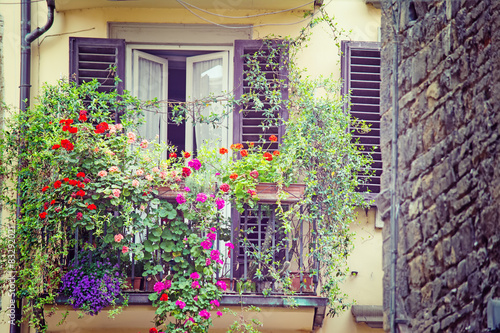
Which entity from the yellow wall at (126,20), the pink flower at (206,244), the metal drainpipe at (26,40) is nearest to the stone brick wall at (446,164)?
the pink flower at (206,244)

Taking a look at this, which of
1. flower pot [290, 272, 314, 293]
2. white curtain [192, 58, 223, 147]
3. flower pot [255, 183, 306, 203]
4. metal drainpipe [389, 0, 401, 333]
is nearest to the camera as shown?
metal drainpipe [389, 0, 401, 333]

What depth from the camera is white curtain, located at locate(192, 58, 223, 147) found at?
30.9ft

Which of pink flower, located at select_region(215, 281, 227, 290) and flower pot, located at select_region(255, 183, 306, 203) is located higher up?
flower pot, located at select_region(255, 183, 306, 203)

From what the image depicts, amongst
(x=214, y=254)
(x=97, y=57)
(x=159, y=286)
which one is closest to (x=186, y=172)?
(x=214, y=254)

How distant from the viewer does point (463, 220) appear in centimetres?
532

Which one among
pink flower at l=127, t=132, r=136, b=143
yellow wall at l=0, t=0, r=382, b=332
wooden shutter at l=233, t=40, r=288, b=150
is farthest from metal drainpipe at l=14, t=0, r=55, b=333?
wooden shutter at l=233, t=40, r=288, b=150

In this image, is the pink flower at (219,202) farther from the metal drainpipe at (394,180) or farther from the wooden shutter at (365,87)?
the metal drainpipe at (394,180)

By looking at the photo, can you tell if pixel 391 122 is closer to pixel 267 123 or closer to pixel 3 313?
pixel 267 123

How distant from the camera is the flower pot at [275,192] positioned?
8.29 m

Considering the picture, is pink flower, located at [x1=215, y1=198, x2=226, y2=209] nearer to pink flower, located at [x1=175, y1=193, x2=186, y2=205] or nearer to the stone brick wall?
pink flower, located at [x1=175, y1=193, x2=186, y2=205]

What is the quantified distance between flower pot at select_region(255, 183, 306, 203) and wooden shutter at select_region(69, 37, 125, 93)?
210 cm

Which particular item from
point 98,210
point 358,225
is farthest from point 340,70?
point 98,210

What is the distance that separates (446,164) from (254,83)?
13.0ft

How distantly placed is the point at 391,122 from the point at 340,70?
11.0 feet
